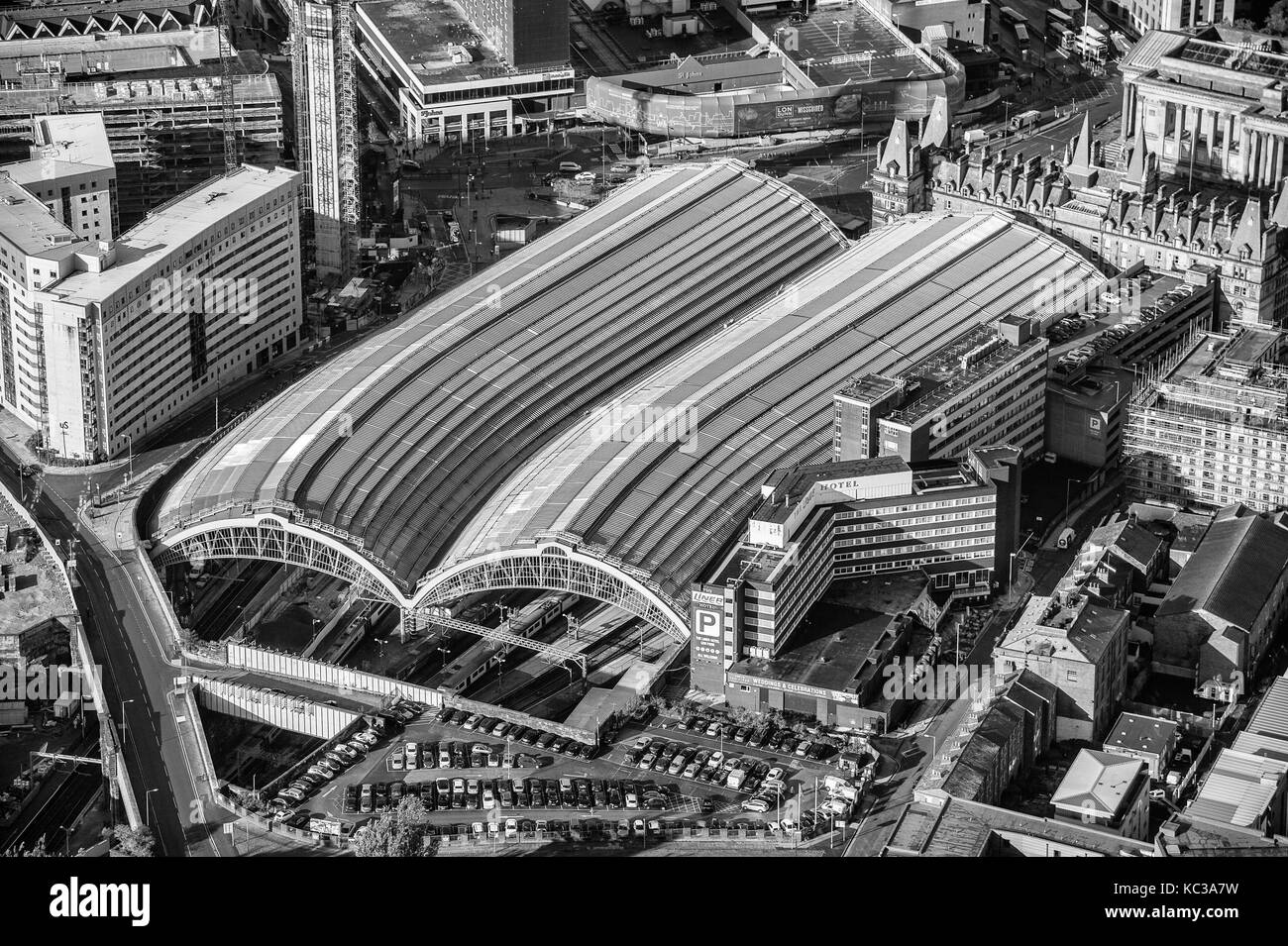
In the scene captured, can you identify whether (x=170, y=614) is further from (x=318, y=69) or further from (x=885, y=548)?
(x=318, y=69)

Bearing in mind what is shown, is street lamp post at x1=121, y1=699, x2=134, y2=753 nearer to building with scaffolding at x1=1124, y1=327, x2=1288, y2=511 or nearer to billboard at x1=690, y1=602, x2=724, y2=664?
billboard at x1=690, y1=602, x2=724, y2=664

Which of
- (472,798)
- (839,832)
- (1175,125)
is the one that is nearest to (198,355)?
(472,798)

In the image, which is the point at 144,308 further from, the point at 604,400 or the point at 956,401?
the point at 956,401

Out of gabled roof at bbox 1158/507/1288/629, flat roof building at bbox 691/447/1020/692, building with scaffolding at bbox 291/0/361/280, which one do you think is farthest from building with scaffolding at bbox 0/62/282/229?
gabled roof at bbox 1158/507/1288/629

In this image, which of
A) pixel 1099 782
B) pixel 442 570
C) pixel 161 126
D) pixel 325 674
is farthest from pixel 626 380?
pixel 161 126

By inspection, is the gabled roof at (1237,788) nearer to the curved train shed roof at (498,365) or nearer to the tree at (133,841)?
the curved train shed roof at (498,365)
